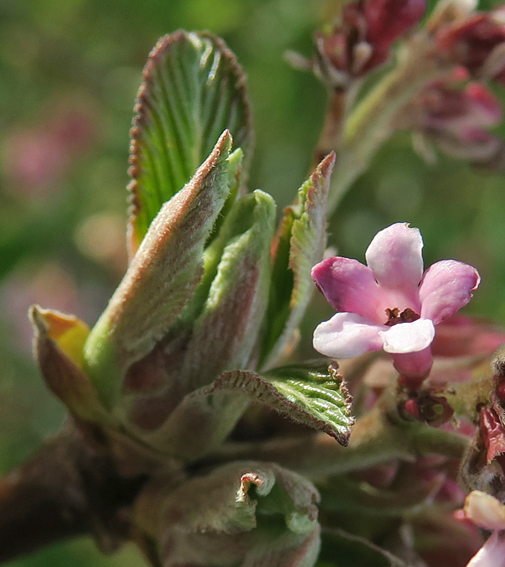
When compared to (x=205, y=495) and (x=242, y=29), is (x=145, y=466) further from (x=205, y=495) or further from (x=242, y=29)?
(x=242, y=29)

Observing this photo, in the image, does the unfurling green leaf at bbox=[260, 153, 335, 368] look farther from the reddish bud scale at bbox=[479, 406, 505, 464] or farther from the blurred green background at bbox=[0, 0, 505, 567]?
the blurred green background at bbox=[0, 0, 505, 567]

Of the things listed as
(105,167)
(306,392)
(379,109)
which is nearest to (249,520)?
(306,392)

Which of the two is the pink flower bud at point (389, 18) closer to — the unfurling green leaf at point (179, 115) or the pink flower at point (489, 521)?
the unfurling green leaf at point (179, 115)

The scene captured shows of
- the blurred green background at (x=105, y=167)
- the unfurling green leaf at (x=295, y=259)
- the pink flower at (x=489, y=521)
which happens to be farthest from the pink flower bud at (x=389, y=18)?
the blurred green background at (x=105, y=167)

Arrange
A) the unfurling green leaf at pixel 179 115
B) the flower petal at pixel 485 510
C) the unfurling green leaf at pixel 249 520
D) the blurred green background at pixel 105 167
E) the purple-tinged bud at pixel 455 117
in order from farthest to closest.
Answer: the blurred green background at pixel 105 167, the purple-tinged bud at pixel 455 117, the unfurling green leaf at pixel 179 115, the unfurling green leaf at pixel 249 520, the flower petal at pixel 485 510

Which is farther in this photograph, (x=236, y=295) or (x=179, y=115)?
(x=179, y=115)

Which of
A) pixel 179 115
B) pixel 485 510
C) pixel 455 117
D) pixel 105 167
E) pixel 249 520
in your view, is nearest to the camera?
pixel 485 510

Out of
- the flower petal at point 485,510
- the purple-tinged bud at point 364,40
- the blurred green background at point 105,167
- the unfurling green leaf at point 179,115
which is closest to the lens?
the flower petal at point 485,510

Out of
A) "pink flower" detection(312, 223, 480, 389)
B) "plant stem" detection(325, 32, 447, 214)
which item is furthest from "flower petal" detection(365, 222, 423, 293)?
"plant stem" detection(325, 32, 447, 214)

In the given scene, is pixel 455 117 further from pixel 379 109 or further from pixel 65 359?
pixel 65 359
